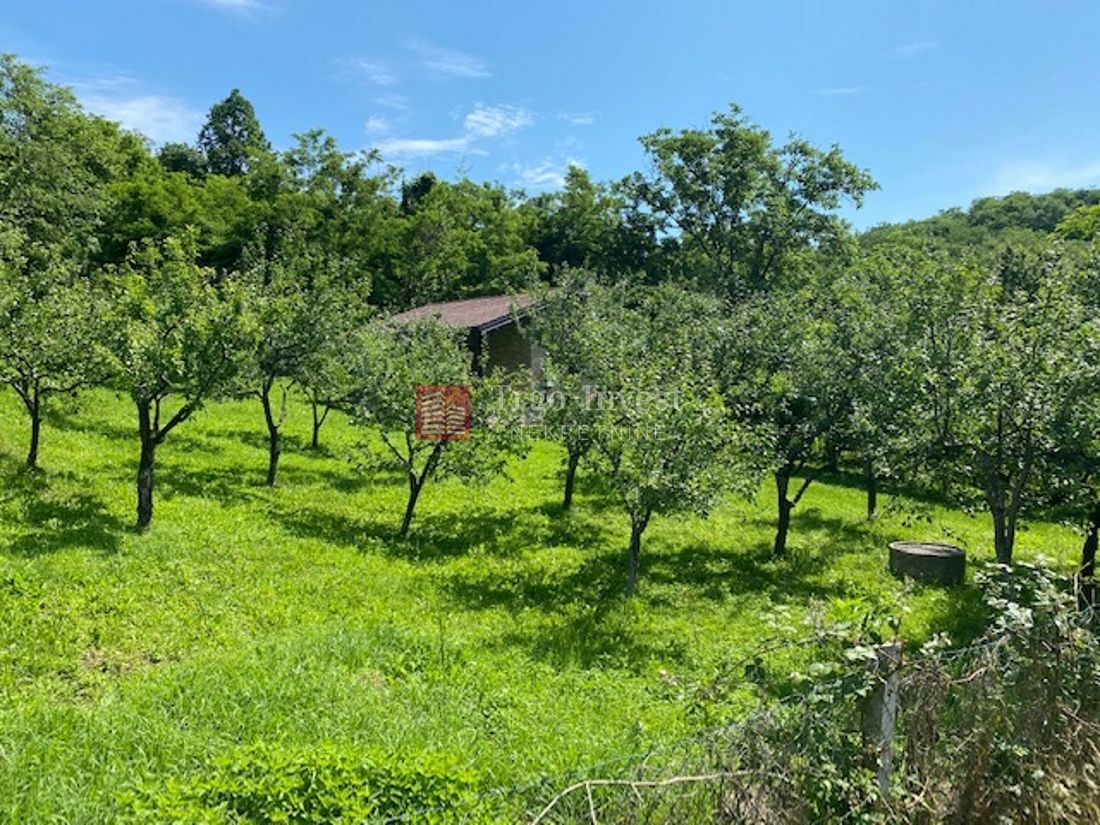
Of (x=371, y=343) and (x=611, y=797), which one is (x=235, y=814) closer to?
(x=611, y=797)

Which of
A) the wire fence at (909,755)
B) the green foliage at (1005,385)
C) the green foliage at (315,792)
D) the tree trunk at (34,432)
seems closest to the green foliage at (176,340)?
the tree trunk at (34,432)

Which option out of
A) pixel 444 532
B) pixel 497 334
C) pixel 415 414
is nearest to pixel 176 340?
pixel 415 414

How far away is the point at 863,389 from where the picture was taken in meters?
11.0

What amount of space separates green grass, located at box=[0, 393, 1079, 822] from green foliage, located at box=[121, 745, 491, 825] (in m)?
0.71

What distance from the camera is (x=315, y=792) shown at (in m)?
3.52

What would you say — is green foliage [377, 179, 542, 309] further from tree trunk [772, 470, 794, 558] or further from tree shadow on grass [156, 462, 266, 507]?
tree trunk [772, 470, 794, 558]

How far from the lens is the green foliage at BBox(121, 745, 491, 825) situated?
3363 mm

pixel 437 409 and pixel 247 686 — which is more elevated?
pixel 437 409

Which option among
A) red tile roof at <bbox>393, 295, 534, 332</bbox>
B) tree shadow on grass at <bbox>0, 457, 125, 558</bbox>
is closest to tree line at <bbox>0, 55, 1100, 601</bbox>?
tree shadow on grass at <bbox>0, 457, 125, 558</bbox>

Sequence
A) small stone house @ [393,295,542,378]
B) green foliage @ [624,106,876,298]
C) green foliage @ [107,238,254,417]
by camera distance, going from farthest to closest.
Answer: green foliage @ [624,106,876,298]
small stone house @ [393,295,542,378]
green foliage @ [107,238,254,417]

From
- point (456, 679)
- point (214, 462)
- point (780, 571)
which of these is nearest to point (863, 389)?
point (780, 571)

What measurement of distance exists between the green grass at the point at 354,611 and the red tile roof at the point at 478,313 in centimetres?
1072

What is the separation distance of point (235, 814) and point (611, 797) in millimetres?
1728

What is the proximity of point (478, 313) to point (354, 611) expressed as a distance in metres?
20.9
